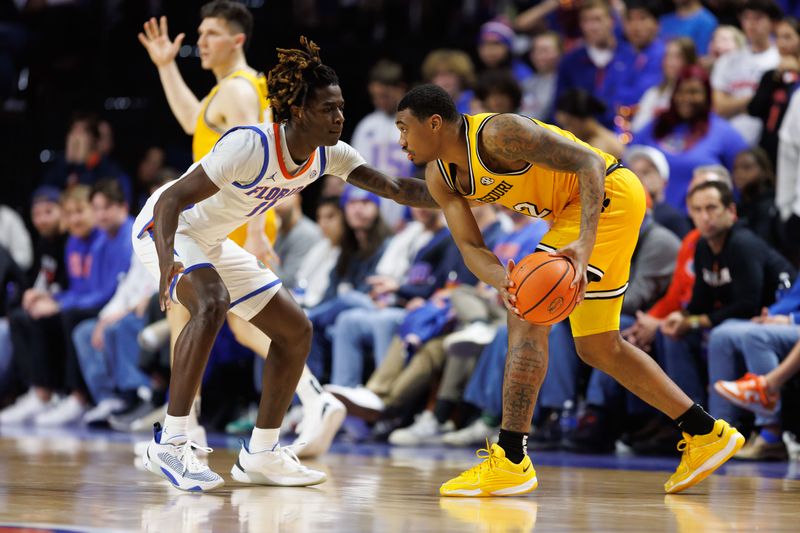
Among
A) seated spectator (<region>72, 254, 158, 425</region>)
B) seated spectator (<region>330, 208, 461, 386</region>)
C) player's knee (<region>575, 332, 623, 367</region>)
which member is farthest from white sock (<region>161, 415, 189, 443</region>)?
seated spectator (<region>72, 254, 158, 425</region>)

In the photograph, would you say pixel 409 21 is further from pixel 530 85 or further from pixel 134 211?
pixel 134 211

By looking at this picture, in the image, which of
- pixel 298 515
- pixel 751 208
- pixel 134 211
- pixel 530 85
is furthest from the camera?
pixel 134 211

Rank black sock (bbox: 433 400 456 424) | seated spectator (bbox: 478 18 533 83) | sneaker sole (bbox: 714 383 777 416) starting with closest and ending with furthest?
sneaker sole (bbox: 714 383 777 416) → black sock (bbox: 433 400 456 424) → seated spectator (bbox: 478 18 533 83)

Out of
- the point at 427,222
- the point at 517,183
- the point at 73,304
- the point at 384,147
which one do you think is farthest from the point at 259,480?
the point at 73,304

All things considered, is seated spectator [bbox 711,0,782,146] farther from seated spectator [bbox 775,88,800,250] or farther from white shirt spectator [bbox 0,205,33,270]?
white shirt spectator [bbox 0,205,33,270]

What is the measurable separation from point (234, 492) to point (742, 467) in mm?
2797

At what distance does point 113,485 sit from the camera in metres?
4.83

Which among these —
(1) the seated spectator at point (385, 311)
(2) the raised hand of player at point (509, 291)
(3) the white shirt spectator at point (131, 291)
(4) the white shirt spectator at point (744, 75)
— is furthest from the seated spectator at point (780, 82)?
(3) the white shirt spectator at point (131, 291)

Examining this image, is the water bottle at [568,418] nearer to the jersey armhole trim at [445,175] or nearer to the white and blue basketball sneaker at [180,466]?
the jersey armhole trim at [445,175]

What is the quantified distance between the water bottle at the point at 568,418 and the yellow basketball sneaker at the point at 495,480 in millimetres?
2546

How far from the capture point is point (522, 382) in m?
4.63

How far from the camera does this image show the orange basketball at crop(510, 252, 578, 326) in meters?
4.22

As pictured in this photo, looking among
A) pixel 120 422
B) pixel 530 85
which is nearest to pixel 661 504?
pixel 120 422

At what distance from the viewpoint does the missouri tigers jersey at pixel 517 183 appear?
4547 mm
